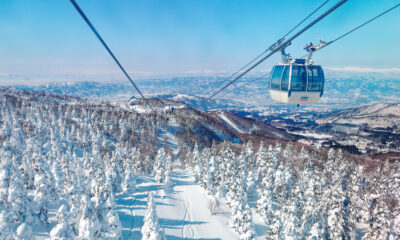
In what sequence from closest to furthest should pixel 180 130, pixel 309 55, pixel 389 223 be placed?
pixel 309 55
pixel 389 223
pixel 180 130

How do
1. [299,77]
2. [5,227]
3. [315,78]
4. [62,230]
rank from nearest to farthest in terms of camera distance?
[299,77], [315,78], [62,230], [5,227]

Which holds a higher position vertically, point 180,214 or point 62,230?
point 62,230

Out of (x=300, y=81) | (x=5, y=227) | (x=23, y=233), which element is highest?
(x=300, y=81)

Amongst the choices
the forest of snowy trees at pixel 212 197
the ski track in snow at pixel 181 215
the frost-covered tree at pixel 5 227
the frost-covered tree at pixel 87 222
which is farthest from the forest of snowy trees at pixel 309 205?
the frost-covered tree at pixel 5 227

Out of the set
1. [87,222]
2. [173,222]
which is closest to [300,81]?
[87,222]

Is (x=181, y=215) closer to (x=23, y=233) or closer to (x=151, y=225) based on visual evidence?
(x=151, y=225)

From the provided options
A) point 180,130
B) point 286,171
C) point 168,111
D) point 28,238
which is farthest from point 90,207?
point 180,130

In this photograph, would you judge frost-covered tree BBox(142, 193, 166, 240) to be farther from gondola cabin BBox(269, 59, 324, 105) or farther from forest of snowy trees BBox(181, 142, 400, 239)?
gondola cabin BBox(269, 59, 324, 105)

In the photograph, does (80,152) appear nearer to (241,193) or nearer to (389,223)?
(241,193)
